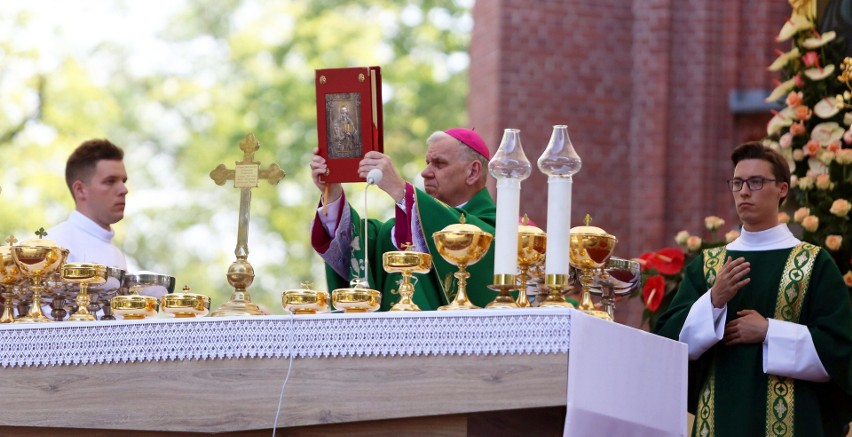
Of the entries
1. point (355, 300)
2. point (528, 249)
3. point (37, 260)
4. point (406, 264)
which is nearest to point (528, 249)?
point (528, 249)

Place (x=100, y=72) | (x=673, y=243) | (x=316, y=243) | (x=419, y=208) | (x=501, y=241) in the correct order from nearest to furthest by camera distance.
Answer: (x=501, y=241) → (x=419, y=208) → (x=316, y=243) → (x=673, y=243) → (x=100, y=72)

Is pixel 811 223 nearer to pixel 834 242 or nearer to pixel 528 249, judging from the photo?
pixel 834 242

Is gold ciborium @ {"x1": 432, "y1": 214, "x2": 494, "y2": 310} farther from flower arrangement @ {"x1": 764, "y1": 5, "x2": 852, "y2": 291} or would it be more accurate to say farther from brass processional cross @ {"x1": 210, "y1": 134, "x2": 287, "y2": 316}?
flower arrangement @ {"x1": 764, "y1": 5, "x2": 852, "y2": 291}

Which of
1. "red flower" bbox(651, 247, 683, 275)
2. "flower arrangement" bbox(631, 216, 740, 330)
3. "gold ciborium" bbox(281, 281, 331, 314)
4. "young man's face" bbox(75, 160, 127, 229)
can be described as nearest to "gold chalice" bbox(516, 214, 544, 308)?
"gold ciborium" bbox(281, 281, 331, 314)

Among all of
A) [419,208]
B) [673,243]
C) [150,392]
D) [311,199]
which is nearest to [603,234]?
[419,208]

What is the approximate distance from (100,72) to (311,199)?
11.1 feet

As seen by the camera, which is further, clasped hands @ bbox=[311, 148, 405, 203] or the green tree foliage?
the green tree foliage

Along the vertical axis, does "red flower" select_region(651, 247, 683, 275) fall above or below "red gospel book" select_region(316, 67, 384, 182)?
below

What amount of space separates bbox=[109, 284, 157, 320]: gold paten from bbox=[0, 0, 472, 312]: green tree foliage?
46.5 ft

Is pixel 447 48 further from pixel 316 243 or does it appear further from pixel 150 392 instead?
pixel 150 392

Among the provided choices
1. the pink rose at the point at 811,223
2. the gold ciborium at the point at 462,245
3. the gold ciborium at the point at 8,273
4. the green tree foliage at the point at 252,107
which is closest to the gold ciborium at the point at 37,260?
the gold ciborium at the point at 8,273

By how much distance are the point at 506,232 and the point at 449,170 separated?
75.7 inches

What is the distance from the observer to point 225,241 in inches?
794

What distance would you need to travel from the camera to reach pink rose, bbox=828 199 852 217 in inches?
260
